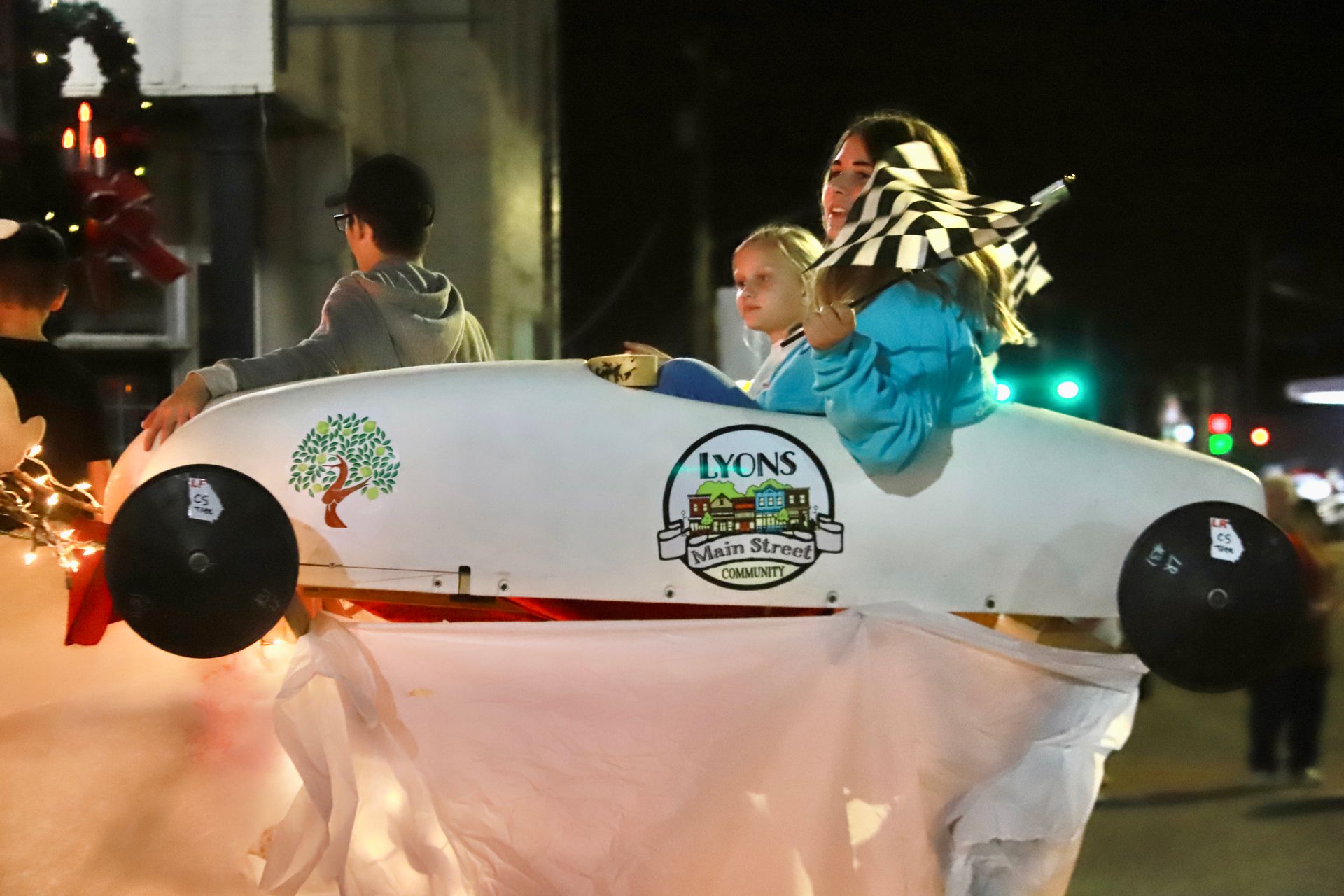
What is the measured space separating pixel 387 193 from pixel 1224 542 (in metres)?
1.77

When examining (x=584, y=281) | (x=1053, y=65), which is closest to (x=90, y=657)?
(x=1053, y=65)

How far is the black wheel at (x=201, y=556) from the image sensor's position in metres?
1.75

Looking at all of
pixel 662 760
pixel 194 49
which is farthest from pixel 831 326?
pixel 194 49

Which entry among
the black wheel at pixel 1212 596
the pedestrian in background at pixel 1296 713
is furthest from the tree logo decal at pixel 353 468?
the pedestrian in background at pixel 1296 713

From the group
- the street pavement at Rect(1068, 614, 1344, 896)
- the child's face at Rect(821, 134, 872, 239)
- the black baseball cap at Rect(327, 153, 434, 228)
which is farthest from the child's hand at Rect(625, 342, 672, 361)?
the street pavement at Rect(1068, 614, 1344, 896)

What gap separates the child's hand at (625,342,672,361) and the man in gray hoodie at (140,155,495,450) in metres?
0.40

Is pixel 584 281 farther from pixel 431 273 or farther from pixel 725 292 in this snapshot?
pixel 431 273

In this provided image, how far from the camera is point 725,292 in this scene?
11.2ft

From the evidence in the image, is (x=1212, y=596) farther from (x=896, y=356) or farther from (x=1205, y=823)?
(x=1205, y=823)

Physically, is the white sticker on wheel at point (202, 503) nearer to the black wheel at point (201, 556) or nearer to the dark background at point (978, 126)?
the black wheel at point (201, 556)

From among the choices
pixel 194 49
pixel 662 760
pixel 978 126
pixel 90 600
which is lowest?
pixel 662 760

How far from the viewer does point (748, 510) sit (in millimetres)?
1871

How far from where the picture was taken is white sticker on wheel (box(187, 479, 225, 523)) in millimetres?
1752

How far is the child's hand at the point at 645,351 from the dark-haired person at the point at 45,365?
1239mm
